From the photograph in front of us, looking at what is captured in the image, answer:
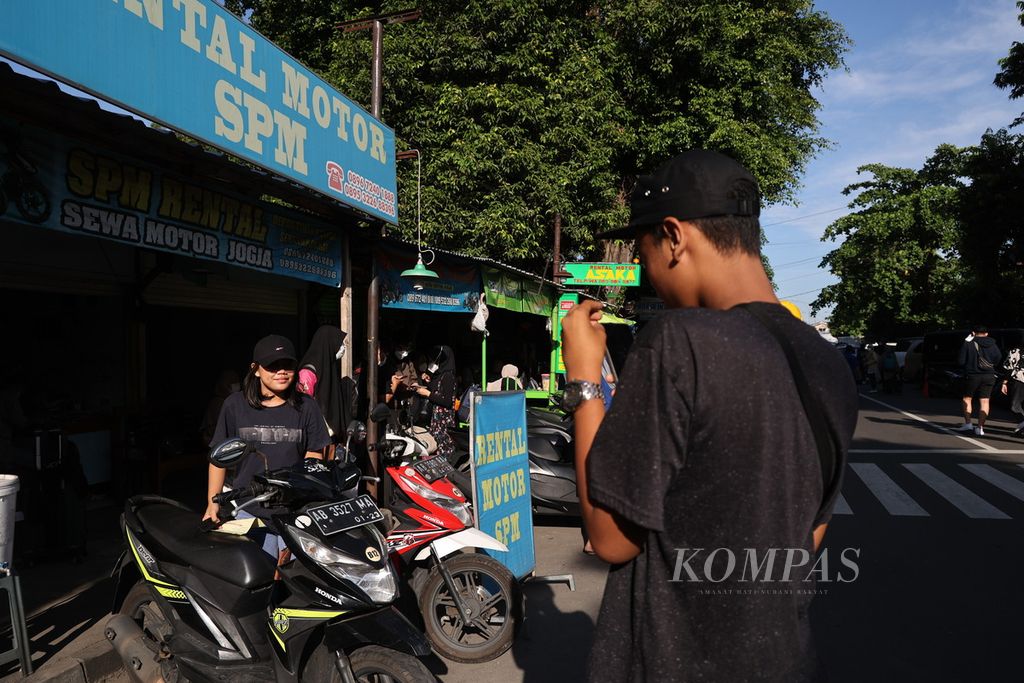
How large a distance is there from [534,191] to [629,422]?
566 inches

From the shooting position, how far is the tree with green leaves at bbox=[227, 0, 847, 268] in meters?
14.9

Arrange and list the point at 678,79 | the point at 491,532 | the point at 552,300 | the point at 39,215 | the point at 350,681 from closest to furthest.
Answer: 1. the point at 350,681
2. the point at 39,215
3. the point at 491,532
4. the point at 552,300
5. the point at 678,79

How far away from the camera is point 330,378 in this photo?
6832 millimetres

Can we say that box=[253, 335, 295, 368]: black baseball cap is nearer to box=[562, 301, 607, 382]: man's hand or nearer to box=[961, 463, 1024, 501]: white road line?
box=[562, 301, 607, 382]: man's hand

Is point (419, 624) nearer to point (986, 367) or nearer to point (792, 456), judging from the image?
point (792, 456)

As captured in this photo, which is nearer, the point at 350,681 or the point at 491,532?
the point at 350,681

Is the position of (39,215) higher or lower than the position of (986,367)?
higher

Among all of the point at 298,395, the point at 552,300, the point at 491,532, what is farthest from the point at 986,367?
the point at 298,395

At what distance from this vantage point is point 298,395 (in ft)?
13.8

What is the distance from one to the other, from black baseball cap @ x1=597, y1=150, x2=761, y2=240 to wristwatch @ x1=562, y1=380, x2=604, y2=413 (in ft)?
1.05

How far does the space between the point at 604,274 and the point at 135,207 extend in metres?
9.94

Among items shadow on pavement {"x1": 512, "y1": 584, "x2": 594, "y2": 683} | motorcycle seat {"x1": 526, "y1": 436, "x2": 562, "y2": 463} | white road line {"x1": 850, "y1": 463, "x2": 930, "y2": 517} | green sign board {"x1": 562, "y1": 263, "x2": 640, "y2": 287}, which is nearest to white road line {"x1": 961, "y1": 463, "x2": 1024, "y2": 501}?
→ white road line {"x1": 850, "y1": 463, "x2": 930, "y2": 517}

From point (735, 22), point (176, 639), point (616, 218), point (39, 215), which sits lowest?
point (176, 639)

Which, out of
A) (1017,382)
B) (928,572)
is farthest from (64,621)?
(1017,382)
